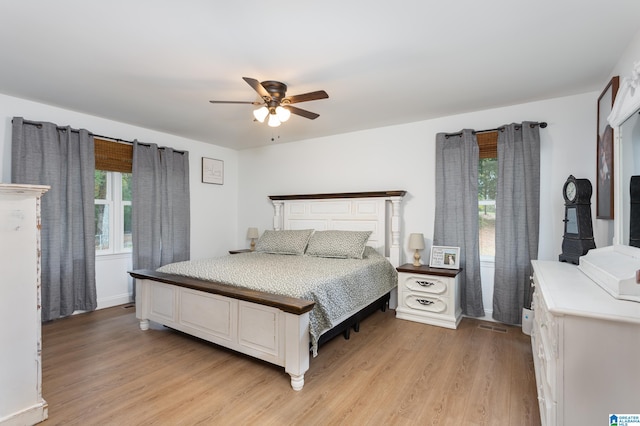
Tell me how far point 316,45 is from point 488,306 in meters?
3.20

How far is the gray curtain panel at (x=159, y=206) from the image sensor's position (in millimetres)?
4008

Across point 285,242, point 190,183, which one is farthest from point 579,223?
point 190,183

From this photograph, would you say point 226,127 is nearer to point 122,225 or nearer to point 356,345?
point 122,225

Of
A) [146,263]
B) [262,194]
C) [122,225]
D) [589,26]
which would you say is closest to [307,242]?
[262,194]

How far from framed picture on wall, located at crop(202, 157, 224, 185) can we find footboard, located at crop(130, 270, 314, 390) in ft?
7.14

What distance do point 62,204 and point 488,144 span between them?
15.4ft

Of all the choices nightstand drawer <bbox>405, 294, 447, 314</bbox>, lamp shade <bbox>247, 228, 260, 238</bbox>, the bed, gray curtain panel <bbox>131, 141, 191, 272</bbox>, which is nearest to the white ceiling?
gray curtain panel <bbox>131, 141, 191, 272</bbox>

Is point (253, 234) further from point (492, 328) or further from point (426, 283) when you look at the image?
point (492, 328)

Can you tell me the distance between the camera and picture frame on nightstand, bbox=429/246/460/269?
3.47 meters

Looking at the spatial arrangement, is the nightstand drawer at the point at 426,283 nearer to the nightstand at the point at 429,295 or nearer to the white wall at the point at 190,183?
the nightstand at the point at 429,295

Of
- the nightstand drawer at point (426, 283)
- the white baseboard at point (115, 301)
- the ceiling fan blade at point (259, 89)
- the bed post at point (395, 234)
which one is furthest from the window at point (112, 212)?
the nightstand drawer at point (426, 283)

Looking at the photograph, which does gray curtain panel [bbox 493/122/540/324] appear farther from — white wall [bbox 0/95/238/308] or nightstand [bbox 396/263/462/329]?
white wall [bbox 0/95/238/308]

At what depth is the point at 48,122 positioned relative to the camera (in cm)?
333

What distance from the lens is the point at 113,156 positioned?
384 cm
